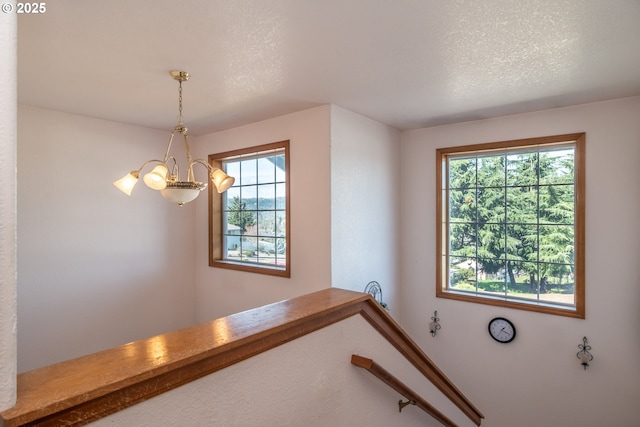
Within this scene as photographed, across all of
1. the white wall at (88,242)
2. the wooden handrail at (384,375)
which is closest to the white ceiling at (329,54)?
the white wall at (88,242)

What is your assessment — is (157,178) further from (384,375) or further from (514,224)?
(514,224)

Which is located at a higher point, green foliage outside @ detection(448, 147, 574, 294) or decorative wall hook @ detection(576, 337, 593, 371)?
green foliage outside @ detection(448, 147, 574, 294)

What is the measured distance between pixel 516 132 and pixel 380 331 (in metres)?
2.44

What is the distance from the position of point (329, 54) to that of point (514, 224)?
235 cm

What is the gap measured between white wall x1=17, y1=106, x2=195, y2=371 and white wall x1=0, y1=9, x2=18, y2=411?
279cm

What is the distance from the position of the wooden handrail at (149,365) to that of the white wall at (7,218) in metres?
0.07

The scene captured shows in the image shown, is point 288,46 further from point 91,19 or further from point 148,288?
point 148,288

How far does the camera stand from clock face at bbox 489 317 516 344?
3.09 m

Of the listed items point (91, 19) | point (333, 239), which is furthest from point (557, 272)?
Result: point (91, 19)

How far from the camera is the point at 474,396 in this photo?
3.25m

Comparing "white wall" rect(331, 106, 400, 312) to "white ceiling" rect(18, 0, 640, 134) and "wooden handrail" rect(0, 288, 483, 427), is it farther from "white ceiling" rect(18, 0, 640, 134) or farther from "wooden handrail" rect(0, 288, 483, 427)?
"wooden handrail" rect(0, 288, 483, 427)

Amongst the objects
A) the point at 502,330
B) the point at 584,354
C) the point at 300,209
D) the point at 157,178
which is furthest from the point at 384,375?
the point at 584,354

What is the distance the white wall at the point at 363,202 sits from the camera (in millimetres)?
2854

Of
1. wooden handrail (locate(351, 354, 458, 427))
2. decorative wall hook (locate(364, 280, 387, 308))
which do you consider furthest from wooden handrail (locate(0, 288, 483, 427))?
decorative wall hook (locate(364, 280, 387, 308))
